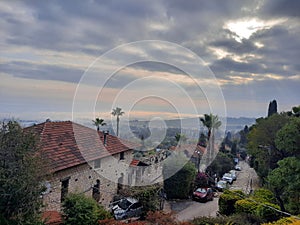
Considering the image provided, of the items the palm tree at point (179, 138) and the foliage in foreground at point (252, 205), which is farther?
the palm tree at point (179, 138)

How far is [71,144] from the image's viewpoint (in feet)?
45.4

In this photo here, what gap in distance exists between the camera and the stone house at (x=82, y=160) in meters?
11.5

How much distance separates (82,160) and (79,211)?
4.25m

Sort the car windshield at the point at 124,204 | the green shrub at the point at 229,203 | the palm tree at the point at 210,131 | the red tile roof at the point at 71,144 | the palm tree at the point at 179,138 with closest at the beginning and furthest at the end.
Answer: the red tile roof at the point at 71,144 < the green shrub at the point at 229,203 < the car windshield at the point at 124,204 < the palm tree at the point at 179,138 < the palm tree at the point at 210,131

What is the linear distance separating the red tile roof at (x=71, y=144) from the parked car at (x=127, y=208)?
2.76 m

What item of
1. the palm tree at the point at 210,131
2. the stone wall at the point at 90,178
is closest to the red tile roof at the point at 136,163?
the stone wall at the point at 90,178

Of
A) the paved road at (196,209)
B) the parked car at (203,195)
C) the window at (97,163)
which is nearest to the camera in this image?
the window at (97,163)

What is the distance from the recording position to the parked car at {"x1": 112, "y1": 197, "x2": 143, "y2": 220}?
13.2 meters

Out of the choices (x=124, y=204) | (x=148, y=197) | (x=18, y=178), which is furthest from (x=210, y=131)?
(x=18, y=178)

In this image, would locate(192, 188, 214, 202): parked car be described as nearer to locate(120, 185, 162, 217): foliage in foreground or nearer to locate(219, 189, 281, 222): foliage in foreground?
locate(120, 185, 162, 217): foliage in foreground

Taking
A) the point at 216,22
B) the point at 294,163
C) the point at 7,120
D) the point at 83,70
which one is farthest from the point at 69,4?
the point at 294,163

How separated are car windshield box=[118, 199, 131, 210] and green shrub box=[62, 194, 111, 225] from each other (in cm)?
447

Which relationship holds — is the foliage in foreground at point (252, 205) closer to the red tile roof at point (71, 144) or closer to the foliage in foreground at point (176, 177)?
the foliage in foreground at point (176, 177)

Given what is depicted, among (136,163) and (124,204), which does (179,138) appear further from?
(124,204)
